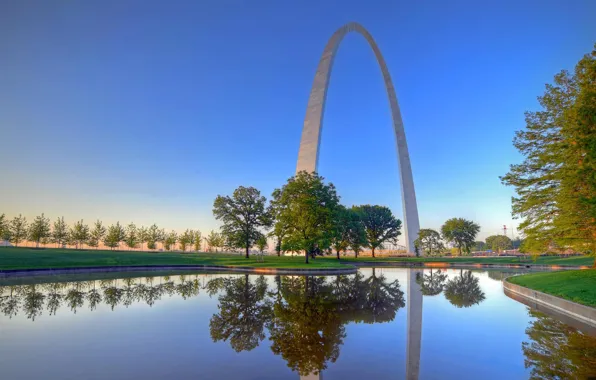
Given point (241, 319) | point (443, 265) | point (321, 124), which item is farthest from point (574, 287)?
point (443, 265)

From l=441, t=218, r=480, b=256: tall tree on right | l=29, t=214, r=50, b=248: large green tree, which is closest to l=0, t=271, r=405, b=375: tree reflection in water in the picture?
l=29, t=214, r=50, b=248: large green tree

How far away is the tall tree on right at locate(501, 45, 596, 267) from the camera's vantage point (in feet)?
50.3

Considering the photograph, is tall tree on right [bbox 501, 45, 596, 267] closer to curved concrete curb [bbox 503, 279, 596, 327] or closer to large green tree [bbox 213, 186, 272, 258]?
curved concrete curb [bbox 503, 279, 596, 327]

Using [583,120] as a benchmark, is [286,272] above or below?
below

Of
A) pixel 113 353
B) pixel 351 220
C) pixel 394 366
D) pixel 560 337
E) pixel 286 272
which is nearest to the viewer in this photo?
pixel 394 366

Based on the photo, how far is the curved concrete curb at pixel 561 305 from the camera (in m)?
10.6

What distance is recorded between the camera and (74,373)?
233 inches

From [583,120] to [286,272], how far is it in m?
23.7

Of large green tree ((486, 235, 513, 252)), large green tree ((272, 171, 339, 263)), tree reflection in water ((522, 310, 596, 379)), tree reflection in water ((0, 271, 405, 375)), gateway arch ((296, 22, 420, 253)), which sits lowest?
large green tree ((486, 235, 513, 252))

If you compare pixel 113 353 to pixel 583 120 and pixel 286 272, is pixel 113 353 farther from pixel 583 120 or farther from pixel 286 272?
pixel 286 272

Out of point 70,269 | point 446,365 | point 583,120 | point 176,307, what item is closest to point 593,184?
point 583,120

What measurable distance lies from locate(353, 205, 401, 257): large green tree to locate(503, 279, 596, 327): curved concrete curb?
5492 cm

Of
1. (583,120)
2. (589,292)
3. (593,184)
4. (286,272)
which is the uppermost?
(583,120)

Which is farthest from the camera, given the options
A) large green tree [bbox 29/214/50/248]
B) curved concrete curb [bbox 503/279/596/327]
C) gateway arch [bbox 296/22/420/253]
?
large green tree [bbox 29/214/50/248]
